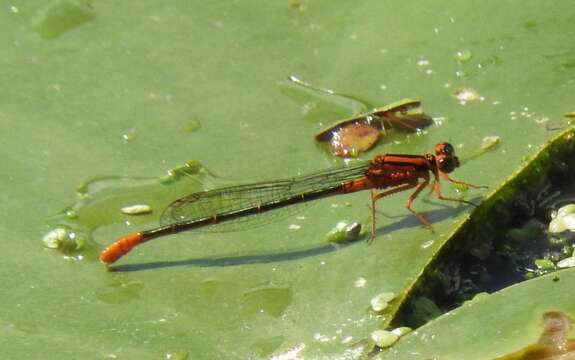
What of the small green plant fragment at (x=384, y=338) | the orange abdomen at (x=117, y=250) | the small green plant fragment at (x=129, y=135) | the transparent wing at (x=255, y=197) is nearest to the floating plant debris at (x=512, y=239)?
the small green plant fragment at (x=384, y=338)

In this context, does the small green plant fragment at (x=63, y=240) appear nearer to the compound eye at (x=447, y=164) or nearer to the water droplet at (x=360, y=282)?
the water droplet at (x=360, y=282)

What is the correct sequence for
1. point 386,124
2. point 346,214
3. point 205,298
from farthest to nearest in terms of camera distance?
point 386,124, point 346,214, point 205,298

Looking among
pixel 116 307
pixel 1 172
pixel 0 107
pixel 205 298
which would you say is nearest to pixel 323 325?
pixel 205 298

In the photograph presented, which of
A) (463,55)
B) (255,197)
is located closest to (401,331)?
(255,197)

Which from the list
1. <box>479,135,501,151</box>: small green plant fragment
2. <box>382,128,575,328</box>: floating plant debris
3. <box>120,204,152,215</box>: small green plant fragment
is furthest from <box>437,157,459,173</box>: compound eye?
<box>120,204,152,215</box>: small green plant fragment

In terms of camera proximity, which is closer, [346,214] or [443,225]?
[443,225]

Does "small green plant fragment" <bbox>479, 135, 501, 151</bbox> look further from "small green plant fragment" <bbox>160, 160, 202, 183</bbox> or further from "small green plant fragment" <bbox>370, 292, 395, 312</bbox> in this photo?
"small green plant fragment" <bbox>160, 160, 202, 183</bbox>

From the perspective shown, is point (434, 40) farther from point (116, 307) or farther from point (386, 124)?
point (116, 307)

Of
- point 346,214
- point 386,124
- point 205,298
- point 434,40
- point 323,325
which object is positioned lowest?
point 323,325
